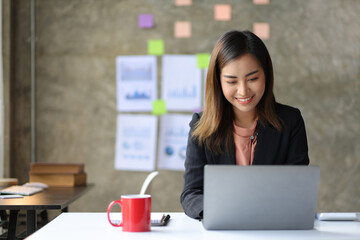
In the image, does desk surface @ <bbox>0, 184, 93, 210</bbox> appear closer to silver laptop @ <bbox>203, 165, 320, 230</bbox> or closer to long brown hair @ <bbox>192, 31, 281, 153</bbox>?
long brown hair @ <bbox>192, 31, 281, 153</bbox>

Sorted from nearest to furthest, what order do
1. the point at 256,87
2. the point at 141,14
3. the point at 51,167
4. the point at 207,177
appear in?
the point at 207,177, the point at 256,87, the point at 51,167, the point at 141,14

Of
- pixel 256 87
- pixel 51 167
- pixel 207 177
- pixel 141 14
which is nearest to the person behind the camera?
pixel 207 177

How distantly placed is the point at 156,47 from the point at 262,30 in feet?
2.75

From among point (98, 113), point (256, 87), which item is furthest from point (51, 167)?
point (256, 87)

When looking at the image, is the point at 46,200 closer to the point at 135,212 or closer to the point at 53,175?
the point at 53,175

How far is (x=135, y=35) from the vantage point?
12.1 ft

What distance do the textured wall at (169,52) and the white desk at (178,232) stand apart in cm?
230

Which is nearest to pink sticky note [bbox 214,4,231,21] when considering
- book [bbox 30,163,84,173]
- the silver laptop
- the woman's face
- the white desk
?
book [bbox 30,163,84,173]

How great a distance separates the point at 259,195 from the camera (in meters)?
1.25

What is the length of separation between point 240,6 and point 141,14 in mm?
779

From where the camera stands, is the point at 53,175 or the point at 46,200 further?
the point at 53,175

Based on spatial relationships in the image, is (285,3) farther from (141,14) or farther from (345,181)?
(345,181)

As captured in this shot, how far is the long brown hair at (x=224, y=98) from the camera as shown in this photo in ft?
5.93

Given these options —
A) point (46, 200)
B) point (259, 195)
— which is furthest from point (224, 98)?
point (46, 200)
